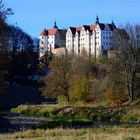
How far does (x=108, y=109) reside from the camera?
57438mm

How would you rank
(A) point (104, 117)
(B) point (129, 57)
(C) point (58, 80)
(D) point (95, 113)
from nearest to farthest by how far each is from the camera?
(A) point (104, 117)
(D) point (95, 113)
(B) point (129, 57)
(C) point (58, 80)

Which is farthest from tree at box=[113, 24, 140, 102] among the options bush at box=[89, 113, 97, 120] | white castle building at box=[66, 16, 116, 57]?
white castle building at box=[66, 16, 116, 57]

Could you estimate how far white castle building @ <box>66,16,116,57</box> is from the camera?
180m

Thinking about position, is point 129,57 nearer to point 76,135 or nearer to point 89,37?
point 76,135

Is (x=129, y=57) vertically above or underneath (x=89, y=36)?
underneath

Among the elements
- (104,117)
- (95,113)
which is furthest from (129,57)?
(104,117)

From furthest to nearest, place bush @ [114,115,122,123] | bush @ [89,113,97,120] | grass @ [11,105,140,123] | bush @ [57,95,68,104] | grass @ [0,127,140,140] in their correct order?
bush @ [57,95,68,104]
bush @ [89,113,97,120]
bush @ [114,115,122,123]
grass @ [11,105,140,123]
grass @ [0,127,140,140]

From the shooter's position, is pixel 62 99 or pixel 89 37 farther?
pixel 89 37

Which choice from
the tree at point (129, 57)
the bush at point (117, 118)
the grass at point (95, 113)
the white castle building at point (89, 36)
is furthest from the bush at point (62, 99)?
the white castle building at point (89, 36)

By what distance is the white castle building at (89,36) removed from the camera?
180m

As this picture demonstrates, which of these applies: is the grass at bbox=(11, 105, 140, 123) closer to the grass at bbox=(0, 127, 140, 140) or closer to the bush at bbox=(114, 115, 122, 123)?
the bush at bbox=(114, 115, 122, 123)

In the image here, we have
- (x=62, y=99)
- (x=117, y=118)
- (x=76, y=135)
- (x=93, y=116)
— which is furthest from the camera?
(x=62, y=99)

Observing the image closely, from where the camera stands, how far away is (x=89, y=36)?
612 ft

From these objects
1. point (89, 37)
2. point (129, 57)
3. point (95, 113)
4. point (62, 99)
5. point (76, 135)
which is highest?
point (89, 37)
